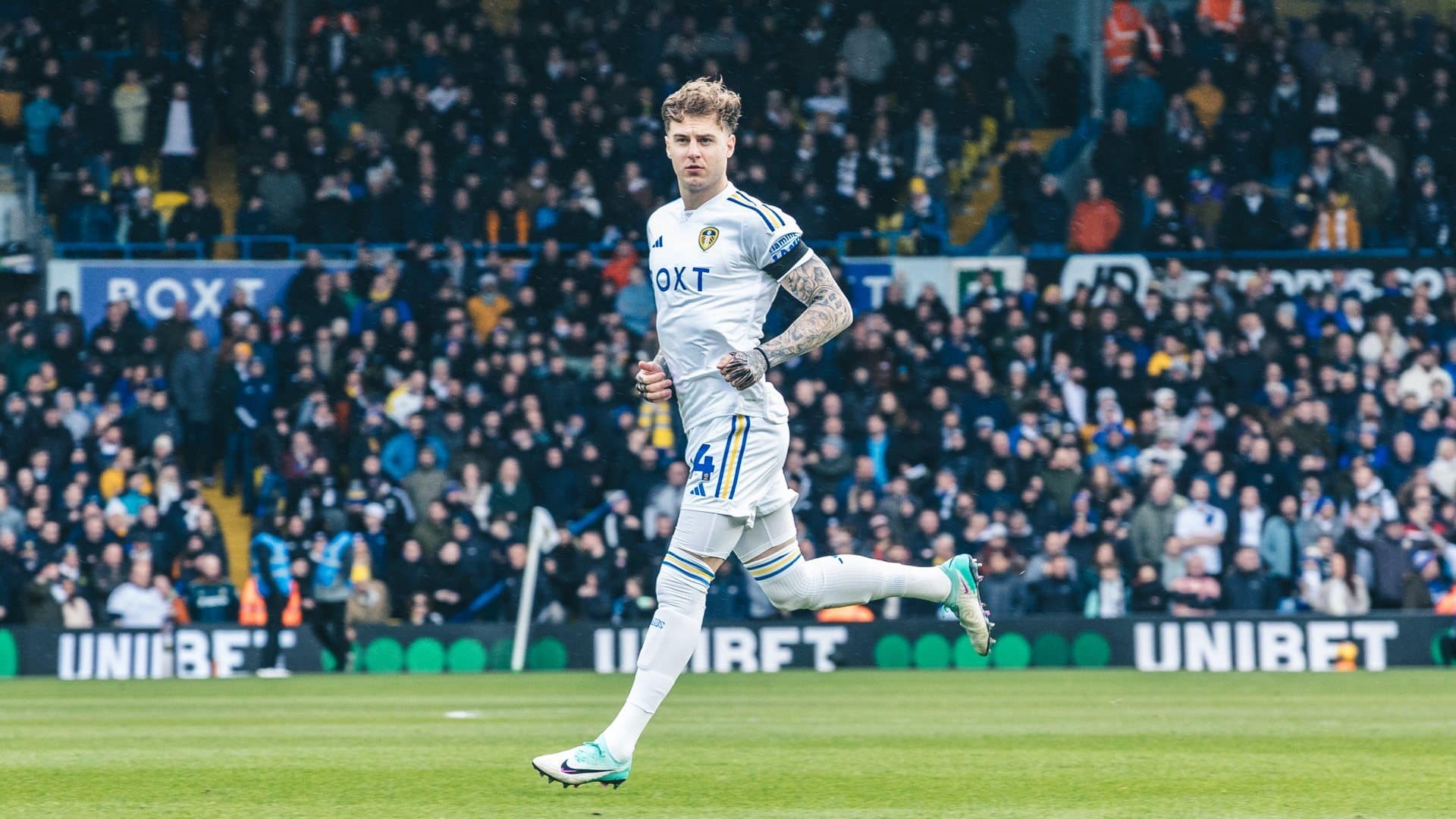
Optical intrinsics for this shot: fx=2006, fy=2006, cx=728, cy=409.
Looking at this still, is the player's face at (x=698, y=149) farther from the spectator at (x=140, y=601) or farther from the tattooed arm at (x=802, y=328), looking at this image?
the spectator at (x=140, y=601)

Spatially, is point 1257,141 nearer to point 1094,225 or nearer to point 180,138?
point 1094,225

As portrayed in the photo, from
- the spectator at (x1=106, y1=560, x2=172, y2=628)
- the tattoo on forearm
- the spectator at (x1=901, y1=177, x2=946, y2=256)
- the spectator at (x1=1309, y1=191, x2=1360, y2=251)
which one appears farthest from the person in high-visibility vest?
the spectator at (x1=1309, y1=191, x2=1360, y2=251)

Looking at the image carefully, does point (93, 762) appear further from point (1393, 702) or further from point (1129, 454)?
point (1129, 454)

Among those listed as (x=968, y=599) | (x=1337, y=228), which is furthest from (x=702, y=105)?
(x=1337, y=228)

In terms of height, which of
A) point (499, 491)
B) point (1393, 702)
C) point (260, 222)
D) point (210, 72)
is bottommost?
point (1393, 702)

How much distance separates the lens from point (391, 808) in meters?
6.68

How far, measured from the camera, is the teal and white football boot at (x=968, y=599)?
7.91 metres

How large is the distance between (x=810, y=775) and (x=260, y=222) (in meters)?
16.8

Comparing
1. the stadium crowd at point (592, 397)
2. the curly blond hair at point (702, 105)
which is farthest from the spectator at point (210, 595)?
the curly blond hair at point (702, 105)

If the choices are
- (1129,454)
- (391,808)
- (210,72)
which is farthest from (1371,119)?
(391,808)

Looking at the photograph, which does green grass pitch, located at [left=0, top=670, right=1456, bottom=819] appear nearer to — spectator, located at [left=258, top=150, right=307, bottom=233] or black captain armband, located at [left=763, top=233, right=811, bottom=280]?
black captain armband, located at [left=763, top=233, right=811, bottom=280]

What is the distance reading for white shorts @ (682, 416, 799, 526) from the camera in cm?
719

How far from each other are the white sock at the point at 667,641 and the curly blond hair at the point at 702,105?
5.13 ft

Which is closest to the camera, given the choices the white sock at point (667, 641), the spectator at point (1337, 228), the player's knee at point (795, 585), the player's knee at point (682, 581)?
the white sock at point (667, 641)
